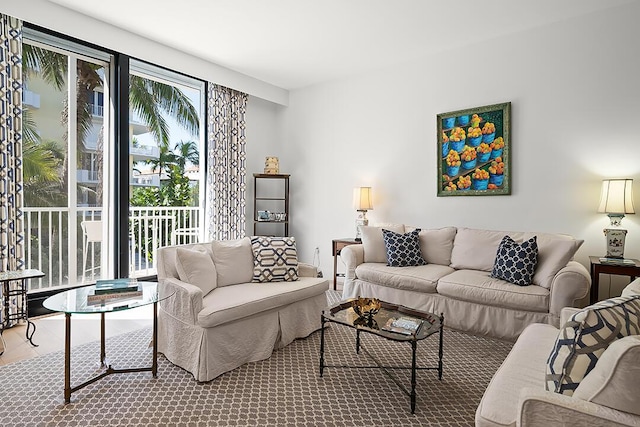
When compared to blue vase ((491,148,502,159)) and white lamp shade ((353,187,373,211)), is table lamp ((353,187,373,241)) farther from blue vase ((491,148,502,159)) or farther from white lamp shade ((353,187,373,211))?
blue vase ((491,148,502,159))

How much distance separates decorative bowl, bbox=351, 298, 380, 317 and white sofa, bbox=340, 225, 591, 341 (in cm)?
108

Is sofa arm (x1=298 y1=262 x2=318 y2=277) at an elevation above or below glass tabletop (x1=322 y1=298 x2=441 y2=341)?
above

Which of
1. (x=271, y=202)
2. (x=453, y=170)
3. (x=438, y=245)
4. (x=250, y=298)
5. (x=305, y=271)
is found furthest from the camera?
(x=271, y=202)

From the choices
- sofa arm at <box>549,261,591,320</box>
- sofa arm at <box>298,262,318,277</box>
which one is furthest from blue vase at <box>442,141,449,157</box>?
sofa arm at <box>298,262,318,277</box>

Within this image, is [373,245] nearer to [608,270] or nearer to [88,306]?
[608,270]

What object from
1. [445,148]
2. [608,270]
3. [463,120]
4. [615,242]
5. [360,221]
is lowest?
[608,270]

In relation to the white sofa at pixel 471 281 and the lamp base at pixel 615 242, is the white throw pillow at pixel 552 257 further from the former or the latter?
the lamp base at pixel 615 242

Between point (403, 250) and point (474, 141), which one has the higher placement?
point (474, 141)

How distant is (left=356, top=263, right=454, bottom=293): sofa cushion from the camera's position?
345cm

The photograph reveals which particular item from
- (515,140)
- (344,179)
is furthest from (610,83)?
(344,179)

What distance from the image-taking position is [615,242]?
10.5 ft

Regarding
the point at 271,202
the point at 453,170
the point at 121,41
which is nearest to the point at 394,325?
the point at 453,170

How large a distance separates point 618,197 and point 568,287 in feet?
3.49

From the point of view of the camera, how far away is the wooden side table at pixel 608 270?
2.94m
